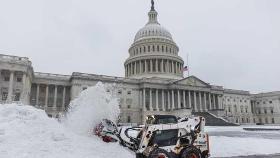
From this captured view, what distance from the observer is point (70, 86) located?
243 feet

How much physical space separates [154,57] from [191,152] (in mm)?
81687

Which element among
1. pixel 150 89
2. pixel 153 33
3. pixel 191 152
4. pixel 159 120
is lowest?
pixel 191 152

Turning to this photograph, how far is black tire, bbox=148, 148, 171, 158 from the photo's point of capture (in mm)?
10666

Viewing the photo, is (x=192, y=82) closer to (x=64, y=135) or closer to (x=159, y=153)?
(x=64, y=135)

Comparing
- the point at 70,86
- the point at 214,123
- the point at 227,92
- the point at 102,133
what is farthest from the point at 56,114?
the point at 227,92

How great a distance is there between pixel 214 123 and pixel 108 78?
3390 cm

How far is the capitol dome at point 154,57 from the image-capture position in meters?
91.9

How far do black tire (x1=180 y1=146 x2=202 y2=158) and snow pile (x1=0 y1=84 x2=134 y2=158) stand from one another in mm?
3629

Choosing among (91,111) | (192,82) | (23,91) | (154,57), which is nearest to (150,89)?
(192,82)

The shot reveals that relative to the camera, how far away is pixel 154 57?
92.4 m

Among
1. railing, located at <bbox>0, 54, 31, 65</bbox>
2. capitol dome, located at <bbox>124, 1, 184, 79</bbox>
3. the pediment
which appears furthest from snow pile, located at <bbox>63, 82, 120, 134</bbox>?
capitol dome, located at <bbox>124, 1, 184, 79</bbox>

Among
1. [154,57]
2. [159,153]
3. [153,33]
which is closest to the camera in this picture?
[159,153]

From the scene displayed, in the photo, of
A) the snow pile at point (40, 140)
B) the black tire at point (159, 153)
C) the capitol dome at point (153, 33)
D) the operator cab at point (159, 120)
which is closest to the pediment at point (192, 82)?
the capitol dome at point (153, 33)

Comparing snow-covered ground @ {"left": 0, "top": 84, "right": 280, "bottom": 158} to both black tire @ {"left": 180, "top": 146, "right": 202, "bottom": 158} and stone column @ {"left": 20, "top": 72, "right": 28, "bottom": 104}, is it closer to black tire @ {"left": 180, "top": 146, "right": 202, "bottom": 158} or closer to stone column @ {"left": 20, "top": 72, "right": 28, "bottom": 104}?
black tire @ {"left": 180, "top": 146, "right": 202, "bottom": 158}
